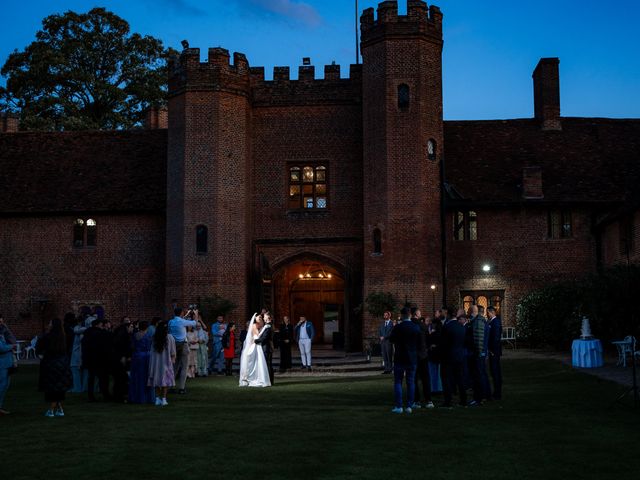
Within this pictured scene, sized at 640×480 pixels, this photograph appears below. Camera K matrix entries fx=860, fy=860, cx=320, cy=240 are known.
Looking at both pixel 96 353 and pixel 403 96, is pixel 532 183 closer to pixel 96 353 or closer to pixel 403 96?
pixel 403 96

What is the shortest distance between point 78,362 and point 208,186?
12963 millimetres

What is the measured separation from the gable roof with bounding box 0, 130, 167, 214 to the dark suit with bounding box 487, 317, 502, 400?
19022 millimetres

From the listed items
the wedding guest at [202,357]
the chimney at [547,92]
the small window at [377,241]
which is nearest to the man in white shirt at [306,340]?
the wedding guest at [202,357]

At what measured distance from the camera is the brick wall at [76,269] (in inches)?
1288

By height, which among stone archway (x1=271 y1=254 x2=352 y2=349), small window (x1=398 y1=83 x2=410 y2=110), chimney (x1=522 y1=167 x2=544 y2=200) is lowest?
stone archway (x1=271 y1=254 x2=352 y2=349)

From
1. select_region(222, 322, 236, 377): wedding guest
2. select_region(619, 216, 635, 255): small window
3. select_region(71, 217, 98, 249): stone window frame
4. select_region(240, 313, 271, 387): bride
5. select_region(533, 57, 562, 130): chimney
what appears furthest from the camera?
select_region(533, 57, 562, 130): chimney

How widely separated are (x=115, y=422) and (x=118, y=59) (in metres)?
36.5

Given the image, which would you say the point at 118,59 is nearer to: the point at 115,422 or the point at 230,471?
the point at 115,422

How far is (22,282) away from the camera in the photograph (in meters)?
33.1

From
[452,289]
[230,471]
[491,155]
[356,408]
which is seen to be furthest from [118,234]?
[230,471]

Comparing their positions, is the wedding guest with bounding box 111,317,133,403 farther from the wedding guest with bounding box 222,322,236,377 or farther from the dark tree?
the dark tree

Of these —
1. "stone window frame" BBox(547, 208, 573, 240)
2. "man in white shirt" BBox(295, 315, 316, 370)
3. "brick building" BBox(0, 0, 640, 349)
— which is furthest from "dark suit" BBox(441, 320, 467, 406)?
"stone window frame" BBox(547, 208, 573, 240)

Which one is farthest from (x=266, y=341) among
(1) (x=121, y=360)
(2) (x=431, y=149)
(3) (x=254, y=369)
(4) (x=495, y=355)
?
(2) (x=431, y=149)

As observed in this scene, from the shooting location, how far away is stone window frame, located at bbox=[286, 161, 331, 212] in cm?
3250
